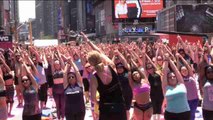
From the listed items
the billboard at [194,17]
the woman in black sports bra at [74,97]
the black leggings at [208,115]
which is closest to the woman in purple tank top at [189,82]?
the black leggings at [208,115]

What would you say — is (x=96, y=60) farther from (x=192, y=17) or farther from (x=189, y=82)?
(x=192, y=17)

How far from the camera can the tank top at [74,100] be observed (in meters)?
8.06

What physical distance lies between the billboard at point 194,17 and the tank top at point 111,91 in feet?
110

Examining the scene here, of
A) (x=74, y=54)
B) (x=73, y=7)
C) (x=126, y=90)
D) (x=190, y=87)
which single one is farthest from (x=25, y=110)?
(x=73, y=7)

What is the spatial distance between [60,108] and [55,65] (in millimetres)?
975

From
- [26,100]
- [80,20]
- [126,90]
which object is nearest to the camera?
[26,100]

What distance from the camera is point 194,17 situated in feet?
129

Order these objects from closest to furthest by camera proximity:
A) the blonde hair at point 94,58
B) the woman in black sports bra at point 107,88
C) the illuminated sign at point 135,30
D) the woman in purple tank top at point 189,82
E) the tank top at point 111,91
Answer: the blonde hair at point 94,58
the woman in black sports bra at point 107,88
the tank top at point 111,91
the woman in purple tank top at point 189,82
the illuminated sign at point 135,30

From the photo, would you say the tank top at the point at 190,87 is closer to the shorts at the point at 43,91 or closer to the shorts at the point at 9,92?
the shorts at the point at 43,91

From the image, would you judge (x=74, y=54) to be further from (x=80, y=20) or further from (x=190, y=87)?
(x=80, y=20)

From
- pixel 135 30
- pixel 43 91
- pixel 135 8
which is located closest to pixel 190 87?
pixel 43 91

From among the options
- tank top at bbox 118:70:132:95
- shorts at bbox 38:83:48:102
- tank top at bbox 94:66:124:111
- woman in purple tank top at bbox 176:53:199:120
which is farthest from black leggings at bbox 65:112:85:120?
shorts at bbox 38:83:48:102

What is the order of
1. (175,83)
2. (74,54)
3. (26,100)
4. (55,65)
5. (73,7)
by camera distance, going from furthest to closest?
1. (73,7)
2. (74,54)
3. (55,65)
4. (26,100)
5. (175,83)

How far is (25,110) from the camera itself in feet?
26.8
